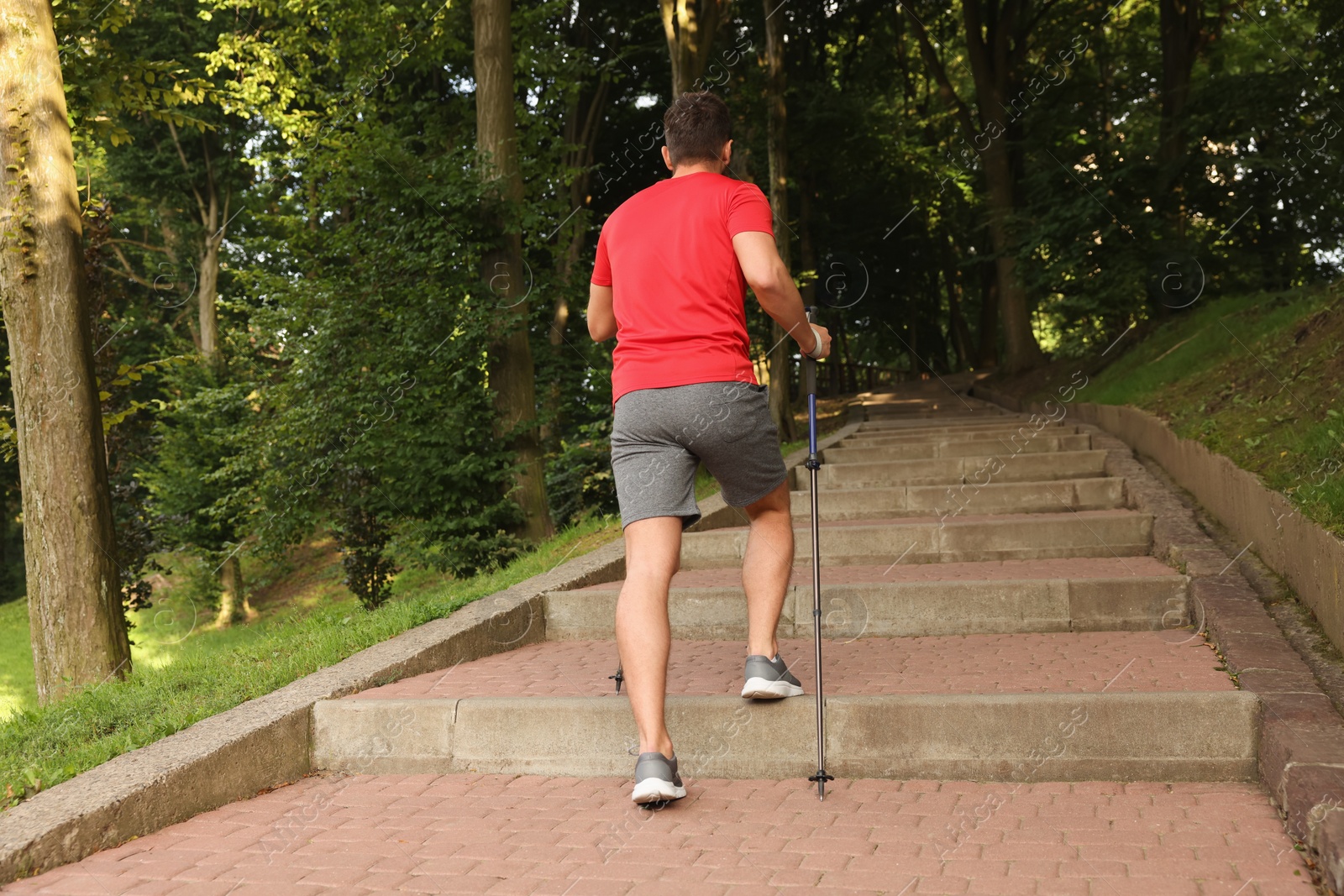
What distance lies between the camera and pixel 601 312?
388cm

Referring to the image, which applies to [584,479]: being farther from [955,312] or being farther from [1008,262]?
[955,312]

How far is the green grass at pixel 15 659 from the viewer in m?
17.0

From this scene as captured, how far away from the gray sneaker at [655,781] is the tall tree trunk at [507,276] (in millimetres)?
8864

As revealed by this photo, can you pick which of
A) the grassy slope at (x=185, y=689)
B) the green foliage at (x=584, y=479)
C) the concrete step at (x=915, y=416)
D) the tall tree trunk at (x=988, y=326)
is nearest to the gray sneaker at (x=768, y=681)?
the grassy slope at (x=185, y=689)

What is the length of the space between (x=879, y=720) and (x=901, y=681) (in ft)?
2.11

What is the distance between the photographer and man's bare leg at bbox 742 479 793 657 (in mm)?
3852

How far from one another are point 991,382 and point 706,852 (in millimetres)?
24979

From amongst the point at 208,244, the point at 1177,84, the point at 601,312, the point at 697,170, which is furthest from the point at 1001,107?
the point at 601,312

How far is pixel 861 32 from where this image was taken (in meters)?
27.1

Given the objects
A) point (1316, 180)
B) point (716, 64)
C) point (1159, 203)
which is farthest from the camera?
point (716, 64)

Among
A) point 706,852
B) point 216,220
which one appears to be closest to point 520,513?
point 706,852

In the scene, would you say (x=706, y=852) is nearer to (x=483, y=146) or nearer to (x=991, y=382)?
(x=483, y=146)

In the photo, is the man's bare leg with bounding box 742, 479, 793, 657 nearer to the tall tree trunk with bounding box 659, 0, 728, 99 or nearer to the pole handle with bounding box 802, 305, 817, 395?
the pole handle with bounding box 802, 305, 817, 395

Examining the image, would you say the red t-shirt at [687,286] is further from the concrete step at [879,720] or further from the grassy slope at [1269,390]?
the grassy slope at [1269,390]
